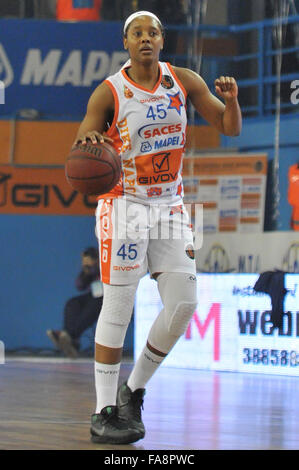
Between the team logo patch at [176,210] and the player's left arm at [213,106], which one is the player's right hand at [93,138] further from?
the player's left arm at [213,106]

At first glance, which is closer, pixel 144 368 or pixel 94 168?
pixel 94 168

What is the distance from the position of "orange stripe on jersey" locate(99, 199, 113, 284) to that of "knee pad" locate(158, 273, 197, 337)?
24 centimetres

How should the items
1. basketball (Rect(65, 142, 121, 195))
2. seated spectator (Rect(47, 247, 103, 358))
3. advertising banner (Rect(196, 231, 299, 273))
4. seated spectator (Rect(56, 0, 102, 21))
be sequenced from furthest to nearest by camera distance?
seated spectator (Rect(56, 0, 102, 21))
seated spectator (Rect(47, 247, 103, 358))
advertising banner (Rect(196, 231, 299, 273))
basketball (Rect(65, 142, 121, 195))

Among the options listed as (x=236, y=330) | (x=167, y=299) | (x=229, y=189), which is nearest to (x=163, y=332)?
(x=167, y=299)

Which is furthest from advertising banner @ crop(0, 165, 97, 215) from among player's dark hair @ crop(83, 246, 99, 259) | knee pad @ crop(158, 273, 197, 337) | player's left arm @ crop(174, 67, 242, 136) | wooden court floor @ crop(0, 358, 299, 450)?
knee pad @ crop(158, 273, 197, 337)

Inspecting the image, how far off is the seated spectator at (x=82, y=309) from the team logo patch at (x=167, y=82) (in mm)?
5587

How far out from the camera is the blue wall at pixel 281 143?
8.65 meters

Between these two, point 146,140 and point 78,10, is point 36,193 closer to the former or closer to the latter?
point 78,10

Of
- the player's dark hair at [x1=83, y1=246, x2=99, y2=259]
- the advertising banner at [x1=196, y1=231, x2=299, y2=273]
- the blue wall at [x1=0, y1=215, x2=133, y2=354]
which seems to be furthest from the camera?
the blue wall at [x1=0, y1=215, x2=133, y2=354]

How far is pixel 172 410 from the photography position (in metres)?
5.05

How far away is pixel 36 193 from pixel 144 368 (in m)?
6.10

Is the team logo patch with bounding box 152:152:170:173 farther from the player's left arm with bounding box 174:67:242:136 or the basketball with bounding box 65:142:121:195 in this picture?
the player's left arm with bounding box 174:67:242:136

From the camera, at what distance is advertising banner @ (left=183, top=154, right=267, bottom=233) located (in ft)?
29.0
